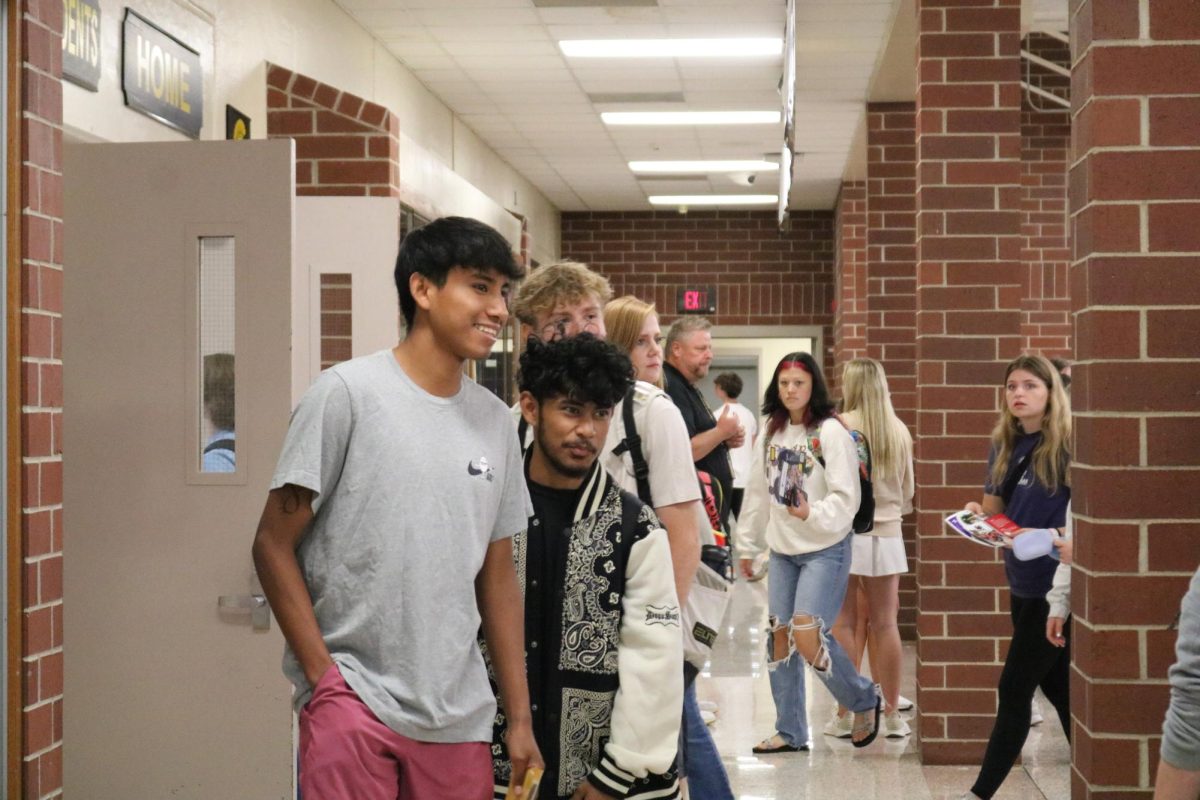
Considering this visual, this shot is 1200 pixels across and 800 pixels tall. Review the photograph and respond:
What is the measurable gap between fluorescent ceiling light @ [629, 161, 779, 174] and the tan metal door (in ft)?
27.6

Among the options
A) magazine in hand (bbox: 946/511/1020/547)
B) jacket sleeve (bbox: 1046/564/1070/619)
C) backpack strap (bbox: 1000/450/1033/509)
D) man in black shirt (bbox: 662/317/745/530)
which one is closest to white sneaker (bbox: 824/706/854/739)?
backpack strap (bbox: 1000/450/1033/509)

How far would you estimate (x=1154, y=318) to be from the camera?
2.60 m

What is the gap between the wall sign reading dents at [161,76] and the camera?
15.5ft

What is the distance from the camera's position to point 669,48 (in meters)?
8.27

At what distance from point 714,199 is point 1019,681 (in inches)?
411

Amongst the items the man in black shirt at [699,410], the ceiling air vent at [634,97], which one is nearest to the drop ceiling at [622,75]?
the ceiling air vent at [634,97]

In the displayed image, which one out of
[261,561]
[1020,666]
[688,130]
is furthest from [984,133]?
[688,130]

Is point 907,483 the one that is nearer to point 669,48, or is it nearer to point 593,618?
point 669,48

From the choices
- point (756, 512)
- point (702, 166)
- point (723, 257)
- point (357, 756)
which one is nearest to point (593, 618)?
point (357, 756)

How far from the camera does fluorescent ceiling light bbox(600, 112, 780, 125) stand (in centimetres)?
1011

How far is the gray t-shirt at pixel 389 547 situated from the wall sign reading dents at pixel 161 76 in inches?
120

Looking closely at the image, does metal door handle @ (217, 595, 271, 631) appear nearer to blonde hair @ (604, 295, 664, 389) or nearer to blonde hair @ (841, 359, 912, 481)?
blonde hair @ (604, 295, 664, 389)

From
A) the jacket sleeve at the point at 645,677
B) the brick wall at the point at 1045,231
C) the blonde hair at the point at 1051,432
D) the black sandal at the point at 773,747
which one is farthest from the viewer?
the brick wall at the point at 1045,231

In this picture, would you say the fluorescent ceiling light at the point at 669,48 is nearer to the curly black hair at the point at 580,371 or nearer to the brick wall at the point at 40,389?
the brick wall at the point at 40,389
